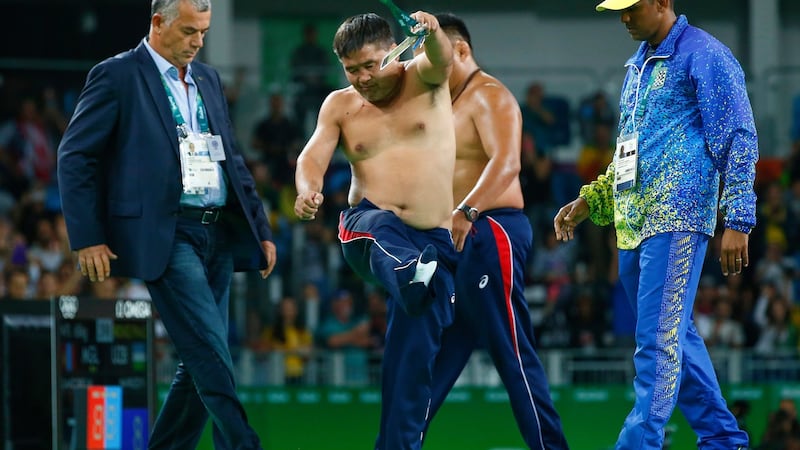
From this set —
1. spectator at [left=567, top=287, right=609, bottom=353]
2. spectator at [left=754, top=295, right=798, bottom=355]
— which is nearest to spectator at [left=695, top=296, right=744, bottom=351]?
spectator at [left=754, top=295, right=798, bottom=355]

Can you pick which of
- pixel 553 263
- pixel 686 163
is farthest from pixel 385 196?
pixel 553 263

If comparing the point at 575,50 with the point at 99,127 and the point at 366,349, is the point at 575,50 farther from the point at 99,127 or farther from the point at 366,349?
the point at 99,127

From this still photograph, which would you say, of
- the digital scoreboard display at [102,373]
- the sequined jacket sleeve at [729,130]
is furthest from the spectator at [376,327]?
the sequined jacket sleeve at [729,130]

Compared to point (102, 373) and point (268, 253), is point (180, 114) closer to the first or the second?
point (268, 253)

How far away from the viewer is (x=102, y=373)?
7.19m

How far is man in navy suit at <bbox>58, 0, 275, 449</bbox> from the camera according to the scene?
555 centimetres

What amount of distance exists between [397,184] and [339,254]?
7.56 metres

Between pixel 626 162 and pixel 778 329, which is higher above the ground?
pixel 626 162

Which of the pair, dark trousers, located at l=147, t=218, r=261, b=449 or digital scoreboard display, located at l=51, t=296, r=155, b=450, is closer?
dark trousers, located at l=147, t=218, r=261, b=449

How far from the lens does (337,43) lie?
5391mm

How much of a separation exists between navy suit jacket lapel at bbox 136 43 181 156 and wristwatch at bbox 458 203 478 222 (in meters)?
1.29

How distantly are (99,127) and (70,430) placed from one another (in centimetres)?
218

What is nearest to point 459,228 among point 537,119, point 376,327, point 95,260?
point 95,260

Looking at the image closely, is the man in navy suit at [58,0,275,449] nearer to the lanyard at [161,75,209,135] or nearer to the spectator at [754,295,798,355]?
the lanyard at [161,75,209,135]
